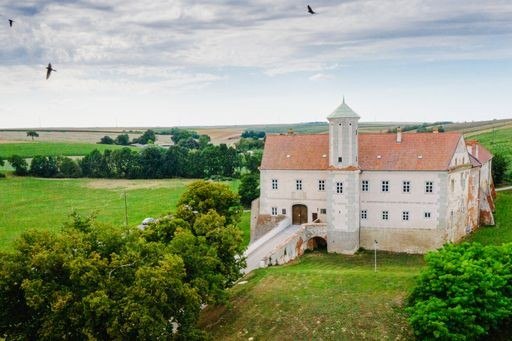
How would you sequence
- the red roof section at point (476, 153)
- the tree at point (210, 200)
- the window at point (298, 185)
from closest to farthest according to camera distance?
the tree at point (210, 200) < the window at point (298, 185) < the red roof section at point (476, 153)

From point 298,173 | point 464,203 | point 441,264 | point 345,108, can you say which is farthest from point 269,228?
point 441,264

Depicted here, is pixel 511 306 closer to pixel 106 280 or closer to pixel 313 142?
pixel 106 280

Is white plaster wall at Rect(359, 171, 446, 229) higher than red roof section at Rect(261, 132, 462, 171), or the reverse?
red roof section at Rect(261, 132, 462, 171)

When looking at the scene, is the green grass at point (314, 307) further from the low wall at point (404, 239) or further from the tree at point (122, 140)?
the tree at point (122, 140)

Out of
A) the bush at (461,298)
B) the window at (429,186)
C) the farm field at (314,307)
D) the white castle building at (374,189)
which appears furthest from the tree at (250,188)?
the bush at (461,298)

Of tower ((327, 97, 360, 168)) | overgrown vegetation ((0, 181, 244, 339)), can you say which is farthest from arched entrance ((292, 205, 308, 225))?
overgrown vegetation ((0, 181, 244, 339))

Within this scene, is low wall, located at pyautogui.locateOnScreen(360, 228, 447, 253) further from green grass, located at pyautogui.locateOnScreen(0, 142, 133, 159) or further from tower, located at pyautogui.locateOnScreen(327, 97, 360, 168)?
green grass, located at pyautogui.locateOnScreen(0, 142, 133, 159)

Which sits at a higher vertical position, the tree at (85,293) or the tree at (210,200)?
the tree at (210,200)

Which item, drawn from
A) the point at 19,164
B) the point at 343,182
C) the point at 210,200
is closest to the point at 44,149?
the point at 19,164
